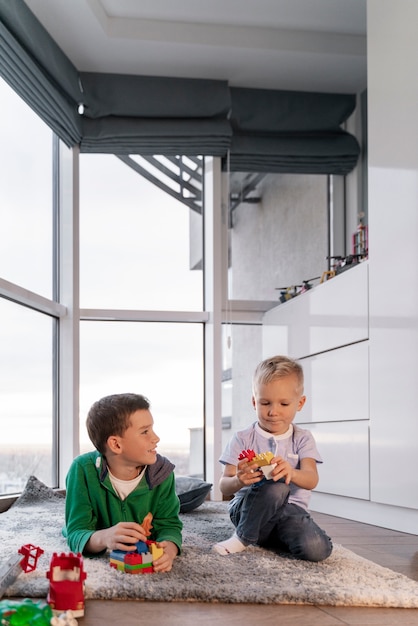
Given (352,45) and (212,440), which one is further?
(212,440)

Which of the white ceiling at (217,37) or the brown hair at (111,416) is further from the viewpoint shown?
the white ceiling at (217,37)

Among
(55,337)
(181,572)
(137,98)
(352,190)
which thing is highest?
(137,98)

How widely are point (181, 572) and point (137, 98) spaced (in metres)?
3.06

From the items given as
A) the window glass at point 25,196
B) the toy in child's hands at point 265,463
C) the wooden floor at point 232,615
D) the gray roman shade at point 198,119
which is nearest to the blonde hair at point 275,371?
the toy in child's hands at point 265,463

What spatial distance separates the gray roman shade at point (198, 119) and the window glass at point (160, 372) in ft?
3.30

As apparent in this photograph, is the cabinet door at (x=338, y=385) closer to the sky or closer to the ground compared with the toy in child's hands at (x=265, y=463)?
closer to the sky

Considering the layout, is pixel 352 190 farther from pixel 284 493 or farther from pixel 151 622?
pixel 151 622

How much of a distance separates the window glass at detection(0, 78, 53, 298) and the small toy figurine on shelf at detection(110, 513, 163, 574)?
1965 millimetres

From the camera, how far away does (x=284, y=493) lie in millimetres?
2236

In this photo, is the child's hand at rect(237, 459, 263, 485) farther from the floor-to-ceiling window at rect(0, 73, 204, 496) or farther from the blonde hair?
the floor-to-ceiling window at rect(0, 73, 204, 496)

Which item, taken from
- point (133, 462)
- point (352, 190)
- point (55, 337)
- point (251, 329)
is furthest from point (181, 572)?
point (352, 190)

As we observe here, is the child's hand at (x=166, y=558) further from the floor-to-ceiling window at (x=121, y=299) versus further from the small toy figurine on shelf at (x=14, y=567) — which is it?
the floor-to-ceiling window at (x=121, y=299)

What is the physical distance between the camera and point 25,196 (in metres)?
3.90

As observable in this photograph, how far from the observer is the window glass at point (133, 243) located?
14.9 ft
